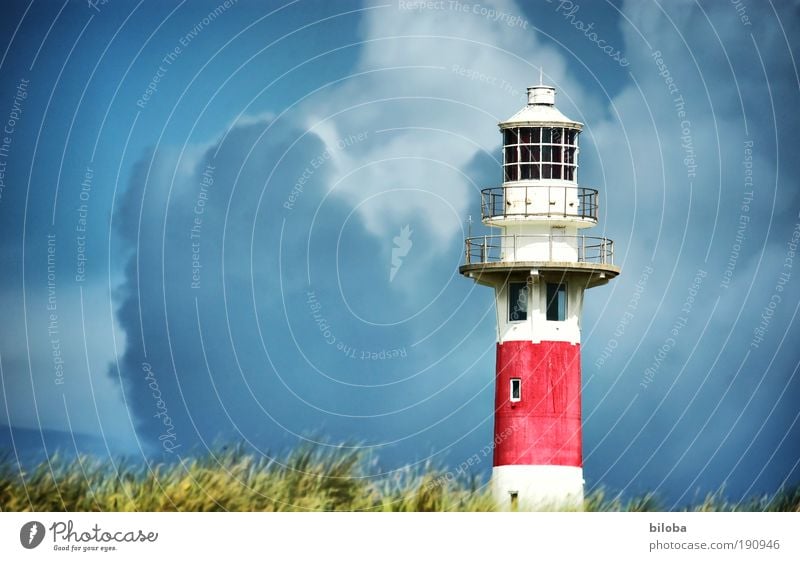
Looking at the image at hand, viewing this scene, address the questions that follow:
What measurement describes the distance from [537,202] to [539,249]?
630 millimetres

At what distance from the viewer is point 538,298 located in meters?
47.3

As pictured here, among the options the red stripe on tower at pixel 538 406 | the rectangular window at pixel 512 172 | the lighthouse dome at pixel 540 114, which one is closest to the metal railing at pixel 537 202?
the rectangular window at pixel 512 172

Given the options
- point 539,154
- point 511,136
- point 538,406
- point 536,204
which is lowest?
point 538,406

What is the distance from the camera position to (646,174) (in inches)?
1998

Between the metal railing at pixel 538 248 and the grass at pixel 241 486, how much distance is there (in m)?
3.00

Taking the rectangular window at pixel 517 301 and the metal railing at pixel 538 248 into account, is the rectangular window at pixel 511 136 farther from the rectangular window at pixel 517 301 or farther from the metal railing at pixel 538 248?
the rectangular window at pixel 517 301

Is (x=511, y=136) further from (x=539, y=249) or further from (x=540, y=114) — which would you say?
(x=539, y=249)

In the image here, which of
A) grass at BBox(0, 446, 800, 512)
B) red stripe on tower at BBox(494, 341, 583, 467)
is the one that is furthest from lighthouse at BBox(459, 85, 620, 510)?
grass at BBox(0, 446, 800, 512)

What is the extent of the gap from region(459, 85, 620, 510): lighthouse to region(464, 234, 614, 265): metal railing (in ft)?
0.04

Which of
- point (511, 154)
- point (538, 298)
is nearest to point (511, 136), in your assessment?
point (511, 154)
